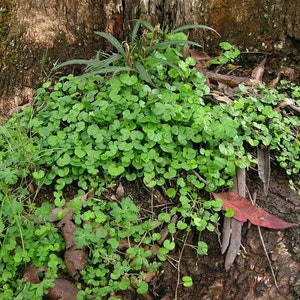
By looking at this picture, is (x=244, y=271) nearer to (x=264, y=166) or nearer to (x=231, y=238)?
(x=231, y=238)

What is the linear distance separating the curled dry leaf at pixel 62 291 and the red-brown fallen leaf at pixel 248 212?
0.99 m

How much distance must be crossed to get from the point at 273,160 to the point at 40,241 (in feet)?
5.10

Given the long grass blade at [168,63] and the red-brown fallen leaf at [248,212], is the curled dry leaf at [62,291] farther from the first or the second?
the long grass blade at [168,63]

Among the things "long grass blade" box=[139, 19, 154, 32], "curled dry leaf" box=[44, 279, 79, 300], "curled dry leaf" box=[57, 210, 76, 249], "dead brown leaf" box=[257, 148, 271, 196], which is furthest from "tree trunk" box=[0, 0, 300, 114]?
"curled dry leaf" box=[44, 279, 79, 300]

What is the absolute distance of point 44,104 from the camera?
3.16 m

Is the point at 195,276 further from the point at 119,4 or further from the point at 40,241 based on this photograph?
the point at 119,4

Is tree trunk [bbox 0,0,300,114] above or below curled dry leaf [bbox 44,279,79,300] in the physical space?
above

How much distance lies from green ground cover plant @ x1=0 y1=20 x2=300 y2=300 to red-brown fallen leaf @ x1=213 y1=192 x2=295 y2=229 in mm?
86

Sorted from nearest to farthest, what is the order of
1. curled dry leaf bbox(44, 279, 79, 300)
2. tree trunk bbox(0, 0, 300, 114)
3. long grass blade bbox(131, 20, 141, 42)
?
1. curled dry leaf bbox(44, 279, 79, 300)
2. long grass blade bbox(131, 20, 141, 42)
3. tree trunk bbox(0, 0, 300, 114)

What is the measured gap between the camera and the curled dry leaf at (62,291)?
2.52 metres

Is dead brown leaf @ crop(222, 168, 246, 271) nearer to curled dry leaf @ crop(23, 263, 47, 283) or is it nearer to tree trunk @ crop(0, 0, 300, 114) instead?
curled dry leaf @ crop(23, 263, 47, 283)

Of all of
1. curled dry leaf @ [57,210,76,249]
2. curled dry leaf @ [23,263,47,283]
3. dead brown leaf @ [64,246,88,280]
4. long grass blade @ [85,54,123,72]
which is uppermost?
long grass blade @ [85,54,123,72]

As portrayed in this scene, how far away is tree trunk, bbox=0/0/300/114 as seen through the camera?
330 centimetres

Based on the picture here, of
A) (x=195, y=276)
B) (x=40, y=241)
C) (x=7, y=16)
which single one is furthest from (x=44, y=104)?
(x=195, y=276)
